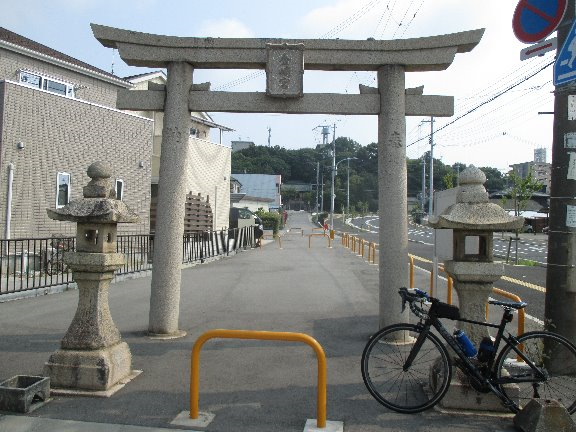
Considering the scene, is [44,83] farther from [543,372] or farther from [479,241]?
[543,372]

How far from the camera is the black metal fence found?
1113 centimetres

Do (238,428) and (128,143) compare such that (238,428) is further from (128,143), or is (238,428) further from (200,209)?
(200,209)

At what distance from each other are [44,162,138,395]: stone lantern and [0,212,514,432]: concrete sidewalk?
0.23 m

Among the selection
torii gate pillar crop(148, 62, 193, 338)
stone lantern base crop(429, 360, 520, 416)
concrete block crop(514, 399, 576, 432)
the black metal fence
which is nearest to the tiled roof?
the black metal fence

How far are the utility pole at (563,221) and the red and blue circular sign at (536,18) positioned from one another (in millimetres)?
94

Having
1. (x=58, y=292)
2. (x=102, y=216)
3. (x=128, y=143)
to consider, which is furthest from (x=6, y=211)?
(x=102, y=216)

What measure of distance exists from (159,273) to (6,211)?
8.89 m

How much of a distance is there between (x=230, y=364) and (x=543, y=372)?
11.3ft

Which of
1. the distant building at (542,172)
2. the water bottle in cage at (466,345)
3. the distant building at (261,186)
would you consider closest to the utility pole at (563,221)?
the distant building at (542,172)

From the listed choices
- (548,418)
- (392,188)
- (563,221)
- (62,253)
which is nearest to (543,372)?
(548,418)

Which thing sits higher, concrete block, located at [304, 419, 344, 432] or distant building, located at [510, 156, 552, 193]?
distant building, located at [510, 156, 552, 193]

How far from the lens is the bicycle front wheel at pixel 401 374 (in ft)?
15.3

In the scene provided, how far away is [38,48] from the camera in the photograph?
18766 millimetres

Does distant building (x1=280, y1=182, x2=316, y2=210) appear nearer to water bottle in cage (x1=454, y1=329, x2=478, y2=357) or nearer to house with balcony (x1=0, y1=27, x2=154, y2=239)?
house with balcony (x1=0, y1=27, x2=154, y2=239)
